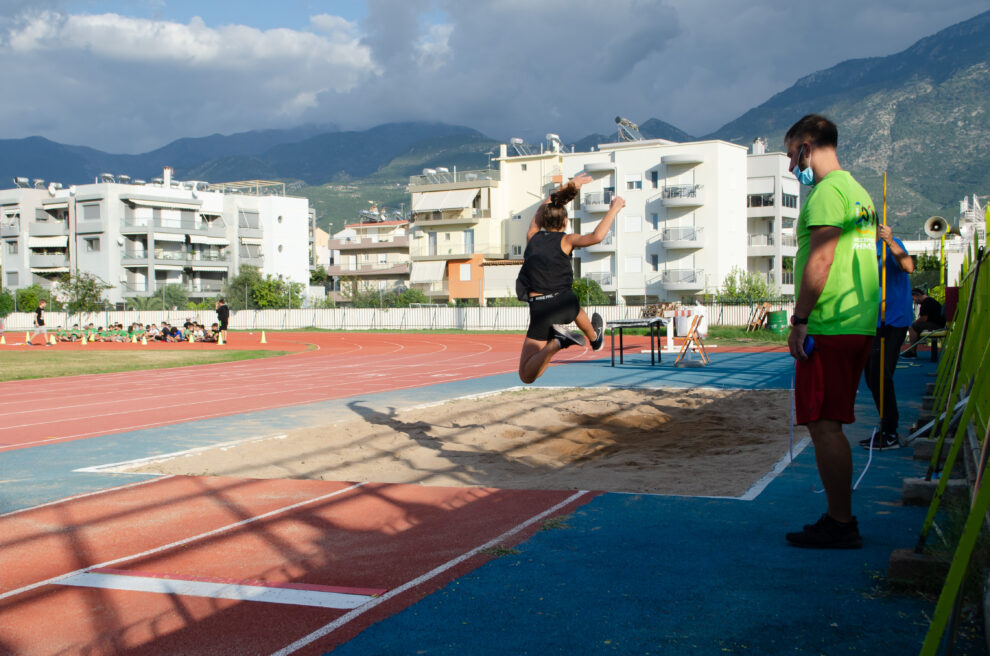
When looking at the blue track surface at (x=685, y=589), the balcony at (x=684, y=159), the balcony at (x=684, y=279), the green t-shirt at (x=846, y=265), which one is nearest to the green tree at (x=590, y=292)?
the balcony at (x=684, y=279)

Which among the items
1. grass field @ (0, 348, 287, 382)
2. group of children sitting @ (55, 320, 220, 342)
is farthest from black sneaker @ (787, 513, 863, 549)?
group of children sitting @ (55, 320, 220, 342)

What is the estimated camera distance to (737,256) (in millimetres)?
62312

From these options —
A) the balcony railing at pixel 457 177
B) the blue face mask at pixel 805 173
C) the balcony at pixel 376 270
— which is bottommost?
the blue face mask at pixel 805 173

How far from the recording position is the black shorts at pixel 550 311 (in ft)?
23.6

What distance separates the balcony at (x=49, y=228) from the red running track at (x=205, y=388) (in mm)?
56303

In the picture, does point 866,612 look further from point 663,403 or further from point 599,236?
point 663,403

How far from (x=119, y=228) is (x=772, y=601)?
2995 inches

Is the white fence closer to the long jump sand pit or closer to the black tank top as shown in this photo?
the long jump sand pit

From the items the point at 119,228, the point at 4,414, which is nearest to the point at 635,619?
the point at 4,414

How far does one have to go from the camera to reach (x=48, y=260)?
243 ft

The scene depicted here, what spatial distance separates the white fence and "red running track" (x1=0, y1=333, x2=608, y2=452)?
1894 cm

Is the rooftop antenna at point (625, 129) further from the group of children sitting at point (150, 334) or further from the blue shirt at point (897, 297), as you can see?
the blue shirt at point (897, 297)

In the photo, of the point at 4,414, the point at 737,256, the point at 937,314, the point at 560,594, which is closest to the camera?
the point at 560,594

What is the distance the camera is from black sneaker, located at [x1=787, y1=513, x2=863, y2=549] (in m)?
4.27
